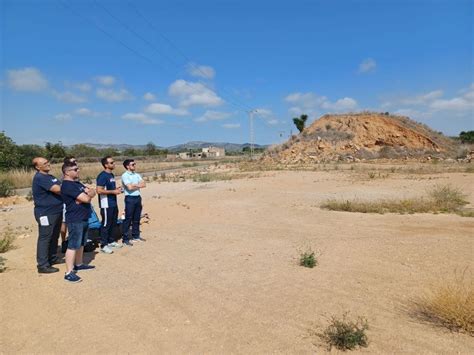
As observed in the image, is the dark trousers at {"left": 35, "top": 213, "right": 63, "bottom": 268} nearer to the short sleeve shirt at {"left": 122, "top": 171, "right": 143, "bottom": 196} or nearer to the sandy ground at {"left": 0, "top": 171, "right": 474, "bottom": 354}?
the sandy ground at {"left": 0, "top": 171, "right": 474, "bottom": 354}

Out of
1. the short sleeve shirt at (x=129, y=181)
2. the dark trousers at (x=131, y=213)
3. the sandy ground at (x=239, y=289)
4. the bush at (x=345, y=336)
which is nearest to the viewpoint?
the bush at (x=345, y=336)

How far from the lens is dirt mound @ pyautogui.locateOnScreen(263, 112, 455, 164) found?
3938cm

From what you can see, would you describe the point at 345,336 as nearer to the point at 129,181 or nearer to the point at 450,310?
the point at 450,310

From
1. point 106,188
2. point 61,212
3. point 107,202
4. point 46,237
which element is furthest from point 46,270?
point 106,188

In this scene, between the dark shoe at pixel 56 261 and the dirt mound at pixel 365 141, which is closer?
the dark shoe at pixel 56 261

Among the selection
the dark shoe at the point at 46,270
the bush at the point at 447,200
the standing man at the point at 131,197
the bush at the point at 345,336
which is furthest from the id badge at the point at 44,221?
the bush at the point at 447,200

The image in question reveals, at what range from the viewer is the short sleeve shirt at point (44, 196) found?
5566 millimetres

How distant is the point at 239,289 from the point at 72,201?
2747 mm

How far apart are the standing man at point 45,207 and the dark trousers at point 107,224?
108 cm

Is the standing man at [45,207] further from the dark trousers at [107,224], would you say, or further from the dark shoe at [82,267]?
the dark trousers at [107,224]

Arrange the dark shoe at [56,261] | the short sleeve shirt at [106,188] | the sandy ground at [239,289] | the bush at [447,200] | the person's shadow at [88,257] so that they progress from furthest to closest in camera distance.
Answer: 1. the bush at [447,200]
2. the short sleeve shirt at [106,188]
3. the person's shadow at [88,257]
4. the dark shoe at [56,261]
5. the sandy ground at [239,289]

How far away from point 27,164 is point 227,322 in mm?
33615

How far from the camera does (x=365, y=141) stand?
135 feet

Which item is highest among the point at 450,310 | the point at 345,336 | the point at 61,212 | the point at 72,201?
the point at 72,201
